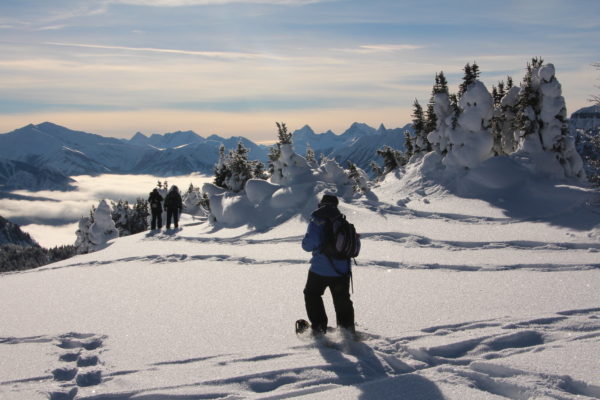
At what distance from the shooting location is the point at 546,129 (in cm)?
2238

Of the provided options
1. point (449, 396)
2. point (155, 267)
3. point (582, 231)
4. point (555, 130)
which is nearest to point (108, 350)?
point (449, 396)

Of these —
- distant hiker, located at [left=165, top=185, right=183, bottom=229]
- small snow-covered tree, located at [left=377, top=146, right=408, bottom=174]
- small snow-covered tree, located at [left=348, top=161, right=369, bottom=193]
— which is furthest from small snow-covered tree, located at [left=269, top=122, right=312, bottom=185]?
small snow-covered tree, located at [left=377, top=146, right=408, bottom=174]

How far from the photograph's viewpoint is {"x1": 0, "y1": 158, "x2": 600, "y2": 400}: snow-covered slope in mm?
4680

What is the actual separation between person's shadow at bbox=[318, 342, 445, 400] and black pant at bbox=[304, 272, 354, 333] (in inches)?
14.4

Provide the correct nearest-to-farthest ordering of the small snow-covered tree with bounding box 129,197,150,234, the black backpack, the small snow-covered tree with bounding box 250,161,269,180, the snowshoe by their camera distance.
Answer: the black backpack
the snowshoe
the small snow-covered tree with bounding box 250,161,269,180
the small snow-covered tree with bounding box 129,197,150,234

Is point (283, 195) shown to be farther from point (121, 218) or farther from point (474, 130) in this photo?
point (121, 218)

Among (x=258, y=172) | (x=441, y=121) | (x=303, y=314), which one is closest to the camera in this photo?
(x=303, y=314)

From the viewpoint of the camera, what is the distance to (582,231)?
44.2 ft

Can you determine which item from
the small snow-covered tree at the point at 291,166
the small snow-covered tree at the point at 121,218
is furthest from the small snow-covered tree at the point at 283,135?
the small snow-covered tree at the point at 121,218

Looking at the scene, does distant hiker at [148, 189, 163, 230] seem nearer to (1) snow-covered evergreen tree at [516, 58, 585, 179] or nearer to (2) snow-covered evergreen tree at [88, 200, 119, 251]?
(2) snow-covered evergreen tree at [88, 200, 119, 251]

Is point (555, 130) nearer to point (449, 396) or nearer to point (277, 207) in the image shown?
point (277, 207)

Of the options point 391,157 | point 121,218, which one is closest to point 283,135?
point 391,157

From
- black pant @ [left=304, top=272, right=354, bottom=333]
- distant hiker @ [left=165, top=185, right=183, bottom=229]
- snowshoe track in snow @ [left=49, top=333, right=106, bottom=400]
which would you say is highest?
distant hiker @ [left=165, top=185, right=183, bottom=229]

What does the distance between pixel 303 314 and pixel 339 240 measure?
2.09 m
